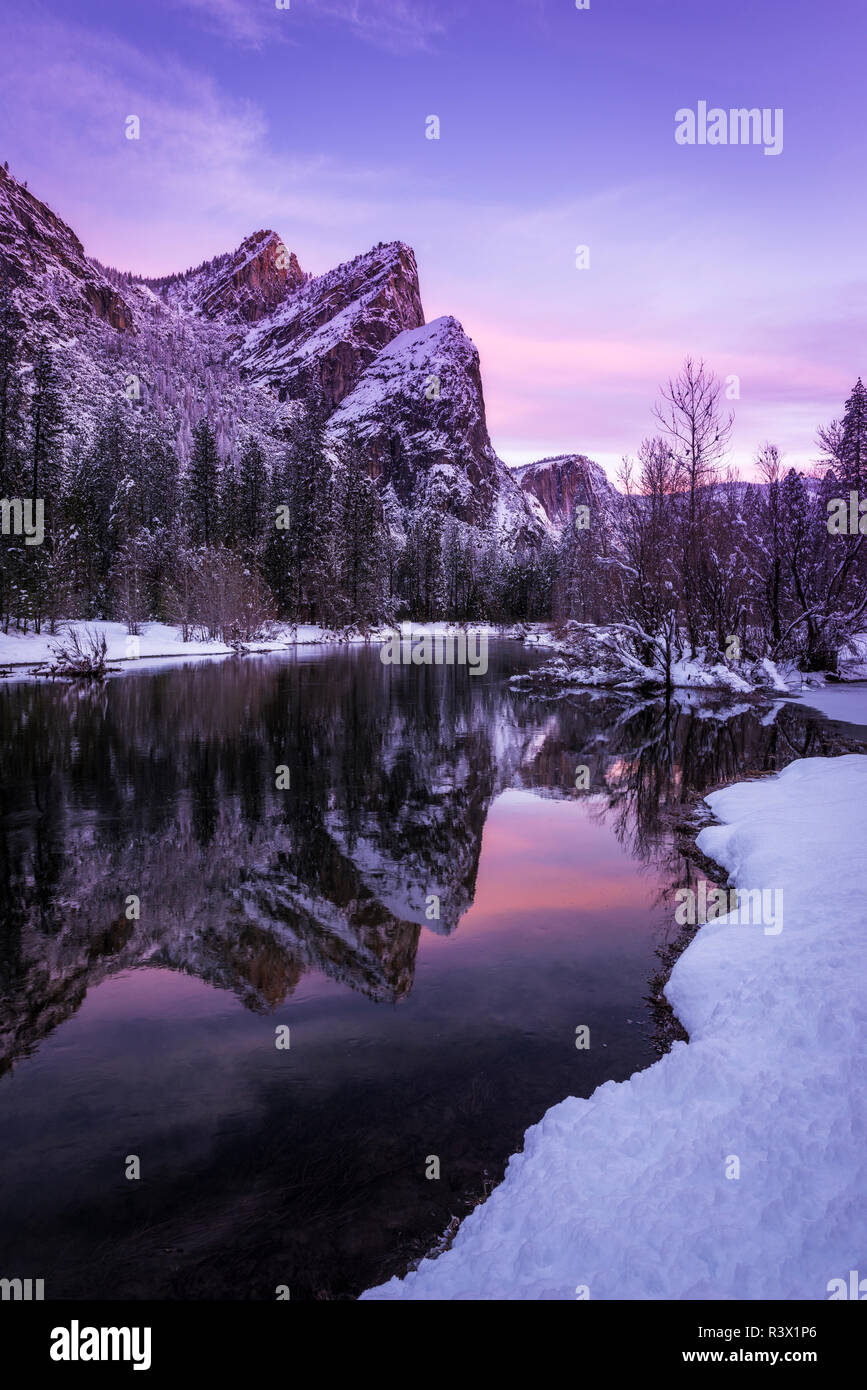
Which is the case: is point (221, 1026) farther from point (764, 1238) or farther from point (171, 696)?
point (171, 696)

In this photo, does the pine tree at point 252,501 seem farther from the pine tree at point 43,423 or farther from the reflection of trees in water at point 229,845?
the reflection of trees in water at point 229,845

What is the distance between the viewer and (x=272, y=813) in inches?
498

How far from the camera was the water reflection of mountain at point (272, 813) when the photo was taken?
24.8ft

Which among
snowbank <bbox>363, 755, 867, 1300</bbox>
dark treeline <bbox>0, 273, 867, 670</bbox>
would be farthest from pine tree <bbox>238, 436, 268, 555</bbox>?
snowbank <bbox>363, 755, 867, 1300</bbox>

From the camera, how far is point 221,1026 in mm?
6281

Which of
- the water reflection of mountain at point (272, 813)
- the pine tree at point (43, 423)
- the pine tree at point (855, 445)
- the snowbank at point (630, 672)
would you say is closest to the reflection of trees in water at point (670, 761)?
the water reflection of mountain at point (272, 813)

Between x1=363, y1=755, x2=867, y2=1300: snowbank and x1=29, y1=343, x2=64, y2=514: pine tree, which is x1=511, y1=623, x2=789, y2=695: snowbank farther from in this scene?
x1=29, y1=343, x2=64, y2=514: pine tree

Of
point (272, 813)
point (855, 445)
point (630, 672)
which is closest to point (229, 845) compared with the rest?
point (272, 813)

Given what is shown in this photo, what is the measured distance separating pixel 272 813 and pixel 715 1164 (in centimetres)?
Answer: 982

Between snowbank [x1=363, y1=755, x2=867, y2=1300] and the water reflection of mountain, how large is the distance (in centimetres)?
286

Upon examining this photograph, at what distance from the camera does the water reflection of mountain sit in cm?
755

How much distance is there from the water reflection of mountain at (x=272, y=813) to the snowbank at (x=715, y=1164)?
9.37 ft

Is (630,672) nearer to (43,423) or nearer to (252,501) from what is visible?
(43,423)
